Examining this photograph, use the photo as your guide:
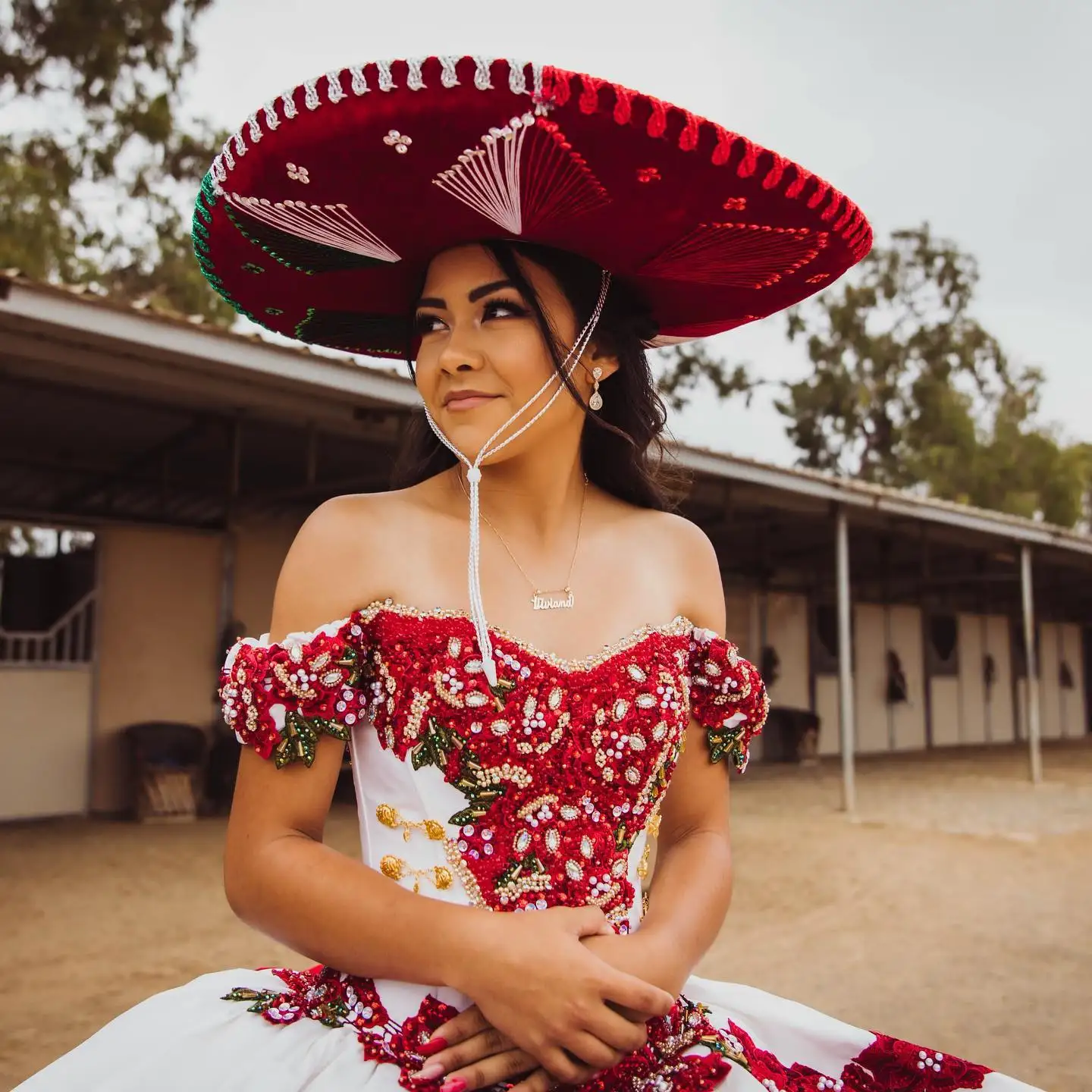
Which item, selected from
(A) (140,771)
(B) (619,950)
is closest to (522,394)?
(B) (619,950)

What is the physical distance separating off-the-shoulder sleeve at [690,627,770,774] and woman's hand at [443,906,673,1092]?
42cm

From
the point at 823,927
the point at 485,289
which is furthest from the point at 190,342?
the point at 823,927

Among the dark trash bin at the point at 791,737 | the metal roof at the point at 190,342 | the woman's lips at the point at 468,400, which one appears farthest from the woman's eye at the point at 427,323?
the dark trash bin at the point at 791,737

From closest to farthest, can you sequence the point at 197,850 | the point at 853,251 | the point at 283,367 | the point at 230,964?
1. the point at 853,251
2. the point at 230,964
3. the point at 283,367
4. the point at 197,850

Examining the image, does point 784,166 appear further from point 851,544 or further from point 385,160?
point 851,544

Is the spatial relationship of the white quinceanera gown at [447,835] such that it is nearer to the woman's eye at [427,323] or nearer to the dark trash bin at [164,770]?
the woman's eye at [427,323]

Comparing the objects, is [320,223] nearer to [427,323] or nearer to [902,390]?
[427,323]

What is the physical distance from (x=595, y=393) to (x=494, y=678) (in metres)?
0.45

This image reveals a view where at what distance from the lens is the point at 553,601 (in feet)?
4.19

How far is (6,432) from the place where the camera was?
7.81 meters

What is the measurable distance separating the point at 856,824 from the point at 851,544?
6.18 metres

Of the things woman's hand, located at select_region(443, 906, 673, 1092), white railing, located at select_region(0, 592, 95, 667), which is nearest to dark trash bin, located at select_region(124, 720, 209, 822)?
white railing, located at select_region(0, 592, 95, 667)

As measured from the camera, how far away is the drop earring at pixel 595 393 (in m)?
1.38

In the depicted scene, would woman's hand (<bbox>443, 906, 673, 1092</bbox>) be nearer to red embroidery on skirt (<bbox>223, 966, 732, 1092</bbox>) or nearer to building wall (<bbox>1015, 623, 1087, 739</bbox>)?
red embroidery on skirt (<bbox>223, 966, 732, 1092</bbox>)
